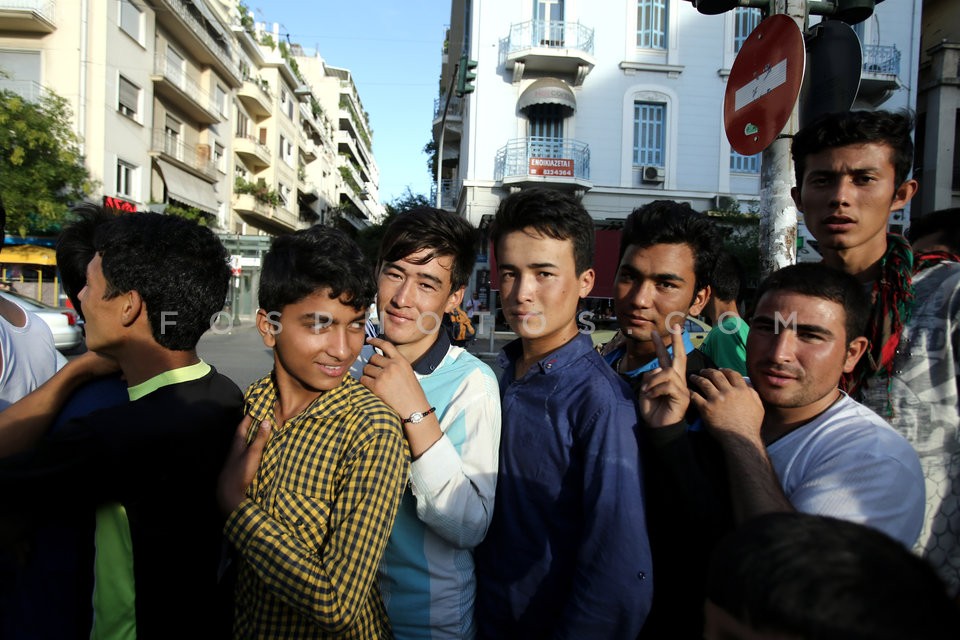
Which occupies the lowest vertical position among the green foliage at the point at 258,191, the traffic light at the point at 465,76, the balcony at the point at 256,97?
the traffic light at the point at 465,76

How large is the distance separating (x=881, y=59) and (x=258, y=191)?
27.1m

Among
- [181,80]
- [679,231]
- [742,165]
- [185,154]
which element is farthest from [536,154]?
[679,231]

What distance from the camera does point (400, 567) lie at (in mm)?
1572

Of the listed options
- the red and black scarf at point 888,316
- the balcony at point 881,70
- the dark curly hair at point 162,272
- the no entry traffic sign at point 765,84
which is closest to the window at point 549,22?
the balcony at point 881,70

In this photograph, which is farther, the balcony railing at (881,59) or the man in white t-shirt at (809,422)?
the balcony railing at (881,59)

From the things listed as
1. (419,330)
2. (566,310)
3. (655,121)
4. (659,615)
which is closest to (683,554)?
(659,615)

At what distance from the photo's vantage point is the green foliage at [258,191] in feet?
96.4

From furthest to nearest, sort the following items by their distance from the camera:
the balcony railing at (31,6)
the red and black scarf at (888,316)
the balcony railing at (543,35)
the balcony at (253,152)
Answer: the balcony at (253,152) < the balcony railing at (543,35) < the balcony railing at (31,6) < the red and black scarf at (888,316)

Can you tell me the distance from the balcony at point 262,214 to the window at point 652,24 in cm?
1949

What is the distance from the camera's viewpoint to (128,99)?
2058 cm

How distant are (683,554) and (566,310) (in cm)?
72

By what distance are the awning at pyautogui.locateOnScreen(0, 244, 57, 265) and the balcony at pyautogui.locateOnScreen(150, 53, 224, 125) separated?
8.17 metres

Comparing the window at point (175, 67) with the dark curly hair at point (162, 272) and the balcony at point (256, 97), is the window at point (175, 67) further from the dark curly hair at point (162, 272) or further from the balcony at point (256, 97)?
the dark curly hair at point (162, 272)

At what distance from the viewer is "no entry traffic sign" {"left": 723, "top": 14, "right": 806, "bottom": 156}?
2.34 m
